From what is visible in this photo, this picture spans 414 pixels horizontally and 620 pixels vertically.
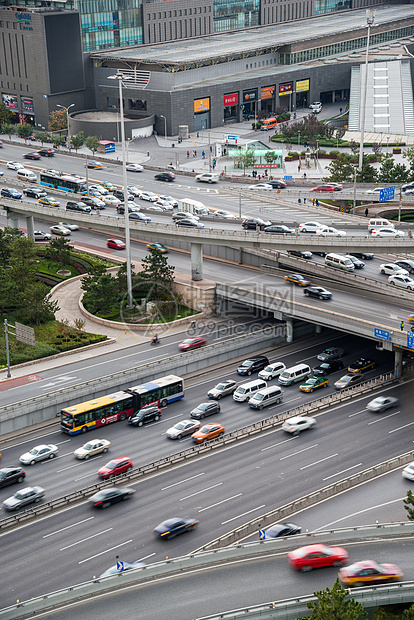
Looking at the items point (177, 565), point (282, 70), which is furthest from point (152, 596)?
point (282, 70)

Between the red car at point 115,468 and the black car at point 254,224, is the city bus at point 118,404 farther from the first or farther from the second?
the black car at point 254,224

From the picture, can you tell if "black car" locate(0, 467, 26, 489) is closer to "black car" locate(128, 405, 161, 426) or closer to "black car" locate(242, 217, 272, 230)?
"black car" locate(128, 405, 161, 426)

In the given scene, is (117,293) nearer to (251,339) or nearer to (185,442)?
(251,339)

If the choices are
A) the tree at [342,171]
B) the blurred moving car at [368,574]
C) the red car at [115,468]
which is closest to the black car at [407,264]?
the tree at [342,171]

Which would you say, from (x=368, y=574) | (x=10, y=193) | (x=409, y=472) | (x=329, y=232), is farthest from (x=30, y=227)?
(x=368, y=574)

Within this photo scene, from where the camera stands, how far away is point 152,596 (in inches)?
1778

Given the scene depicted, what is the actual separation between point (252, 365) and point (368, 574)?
39274 millimetres

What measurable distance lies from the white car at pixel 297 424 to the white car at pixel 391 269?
28.6 meters

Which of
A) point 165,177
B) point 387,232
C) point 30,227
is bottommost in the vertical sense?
point 30,227

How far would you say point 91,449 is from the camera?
68.2 meters

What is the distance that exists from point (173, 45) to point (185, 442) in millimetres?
141802

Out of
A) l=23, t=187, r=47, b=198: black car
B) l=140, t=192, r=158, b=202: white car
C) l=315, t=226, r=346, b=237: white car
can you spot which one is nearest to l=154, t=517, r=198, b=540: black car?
l=315, t=226, r=346, b=237: white car

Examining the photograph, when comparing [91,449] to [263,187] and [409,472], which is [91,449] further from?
[263,187]

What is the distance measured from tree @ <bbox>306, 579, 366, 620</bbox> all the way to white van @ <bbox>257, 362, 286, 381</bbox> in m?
39.1
